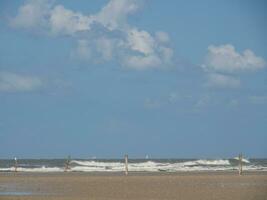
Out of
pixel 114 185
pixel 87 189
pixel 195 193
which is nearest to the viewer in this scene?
pixel 195 193

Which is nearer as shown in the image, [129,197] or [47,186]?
[129,197]

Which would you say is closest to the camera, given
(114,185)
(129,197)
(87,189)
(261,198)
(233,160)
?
(261,198)

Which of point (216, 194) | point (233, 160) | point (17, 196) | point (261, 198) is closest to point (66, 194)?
point (17, 196)

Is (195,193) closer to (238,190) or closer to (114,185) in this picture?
(238,190)

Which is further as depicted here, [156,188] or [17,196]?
[156,188]

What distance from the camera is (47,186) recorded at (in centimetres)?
3008

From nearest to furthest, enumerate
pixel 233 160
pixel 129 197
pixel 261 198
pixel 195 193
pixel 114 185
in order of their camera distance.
A: pixel 261 198 → pixel 129 197 → pixel 195 193 → pixel 114 185 → pixel 233 160

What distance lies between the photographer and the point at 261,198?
21.5 metres

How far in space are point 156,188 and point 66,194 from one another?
457 centimetres

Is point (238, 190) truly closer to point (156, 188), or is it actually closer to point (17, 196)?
point (156, 188)

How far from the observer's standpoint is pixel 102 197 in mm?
23516

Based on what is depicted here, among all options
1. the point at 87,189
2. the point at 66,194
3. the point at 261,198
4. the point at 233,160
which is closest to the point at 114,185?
the point at 87,189

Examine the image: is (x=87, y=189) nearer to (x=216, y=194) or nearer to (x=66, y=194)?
(x=66, y=194)

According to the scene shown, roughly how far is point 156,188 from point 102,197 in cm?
477
